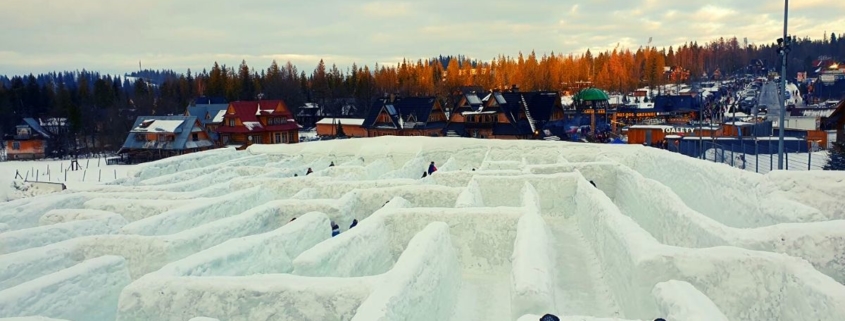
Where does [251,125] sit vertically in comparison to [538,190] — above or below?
above

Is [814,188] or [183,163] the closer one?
[814,188]

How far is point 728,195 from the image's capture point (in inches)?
501

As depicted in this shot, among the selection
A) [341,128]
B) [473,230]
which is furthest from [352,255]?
[341,128]

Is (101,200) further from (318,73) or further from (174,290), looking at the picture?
(318,73)

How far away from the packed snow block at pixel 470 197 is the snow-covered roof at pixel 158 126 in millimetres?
37714

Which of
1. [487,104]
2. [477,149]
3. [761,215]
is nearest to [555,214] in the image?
[761,215]

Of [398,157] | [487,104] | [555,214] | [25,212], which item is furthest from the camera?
[487,104]

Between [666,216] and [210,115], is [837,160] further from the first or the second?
Answer: [210,115]

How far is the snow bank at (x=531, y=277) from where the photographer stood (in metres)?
6.52

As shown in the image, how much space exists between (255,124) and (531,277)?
4639 cm

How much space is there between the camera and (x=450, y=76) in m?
98.0

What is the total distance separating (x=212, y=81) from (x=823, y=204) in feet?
275

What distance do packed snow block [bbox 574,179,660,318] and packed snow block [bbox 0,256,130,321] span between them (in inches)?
342

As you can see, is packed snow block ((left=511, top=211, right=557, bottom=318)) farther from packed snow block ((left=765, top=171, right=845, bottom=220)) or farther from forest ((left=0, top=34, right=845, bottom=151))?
forest ((left=0, top=34, right=845, bottom=151))
